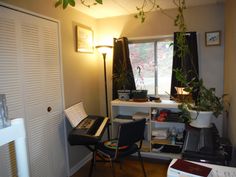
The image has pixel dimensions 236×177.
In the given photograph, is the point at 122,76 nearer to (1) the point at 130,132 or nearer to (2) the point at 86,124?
(2) the point at 86,124

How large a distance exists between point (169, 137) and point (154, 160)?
456 millimetres

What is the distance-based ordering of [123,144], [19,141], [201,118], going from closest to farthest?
[19,141] < [201,118] < [123,144]

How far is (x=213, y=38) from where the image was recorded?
8.98 feet

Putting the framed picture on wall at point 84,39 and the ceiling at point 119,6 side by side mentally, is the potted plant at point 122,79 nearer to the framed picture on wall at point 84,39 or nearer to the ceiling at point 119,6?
the framed picture on wall at point 84,39

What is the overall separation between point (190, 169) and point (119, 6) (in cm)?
224

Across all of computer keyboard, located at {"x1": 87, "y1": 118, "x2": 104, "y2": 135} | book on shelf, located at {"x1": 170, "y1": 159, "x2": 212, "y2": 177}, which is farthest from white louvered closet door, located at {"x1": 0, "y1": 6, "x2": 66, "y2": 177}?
book on shelf, located at {"x1": 170, "y1": 159, "x2": 212, "y2": 177}

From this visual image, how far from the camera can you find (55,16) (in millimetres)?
2391

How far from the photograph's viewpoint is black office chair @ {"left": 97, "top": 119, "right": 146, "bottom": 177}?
2215 millimetres

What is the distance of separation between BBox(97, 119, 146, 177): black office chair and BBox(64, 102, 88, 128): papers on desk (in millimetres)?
434

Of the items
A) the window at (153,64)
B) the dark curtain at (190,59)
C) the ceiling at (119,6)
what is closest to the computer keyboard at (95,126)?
the window at (153,64)

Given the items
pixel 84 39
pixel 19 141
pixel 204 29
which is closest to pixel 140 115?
pixel 84 39

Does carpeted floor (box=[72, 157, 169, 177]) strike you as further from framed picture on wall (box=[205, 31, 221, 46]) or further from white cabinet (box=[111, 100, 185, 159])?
framed picture on wall (box=[205, 31, 221, 46])

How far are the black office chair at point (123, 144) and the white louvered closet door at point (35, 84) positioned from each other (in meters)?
0.59

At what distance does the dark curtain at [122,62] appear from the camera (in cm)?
312
